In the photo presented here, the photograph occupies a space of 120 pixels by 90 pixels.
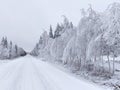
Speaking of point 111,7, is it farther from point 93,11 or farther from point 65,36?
point 65,36

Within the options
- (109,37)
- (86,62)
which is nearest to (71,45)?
(86,62)

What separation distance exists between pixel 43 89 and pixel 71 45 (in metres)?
13.2

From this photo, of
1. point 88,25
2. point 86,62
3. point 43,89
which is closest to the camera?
point 43,89

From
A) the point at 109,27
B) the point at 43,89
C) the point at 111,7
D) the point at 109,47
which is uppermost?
the point at 111,7

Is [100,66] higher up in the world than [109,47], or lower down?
lower down

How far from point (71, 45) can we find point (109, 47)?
5.99m

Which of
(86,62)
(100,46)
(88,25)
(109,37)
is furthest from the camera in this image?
(86,62)

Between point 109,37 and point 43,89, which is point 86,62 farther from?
point 43,89

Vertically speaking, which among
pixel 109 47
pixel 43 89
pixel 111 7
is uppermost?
pixel 111 7

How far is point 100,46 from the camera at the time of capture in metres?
14.8

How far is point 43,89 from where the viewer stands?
24.2 ft

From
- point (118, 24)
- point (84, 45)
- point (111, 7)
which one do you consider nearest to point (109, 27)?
point (118, 24)

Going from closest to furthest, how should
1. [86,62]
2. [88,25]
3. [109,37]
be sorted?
[109,37] → [88,25] → [86,62]

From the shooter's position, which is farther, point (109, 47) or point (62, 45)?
point (62, 45)
